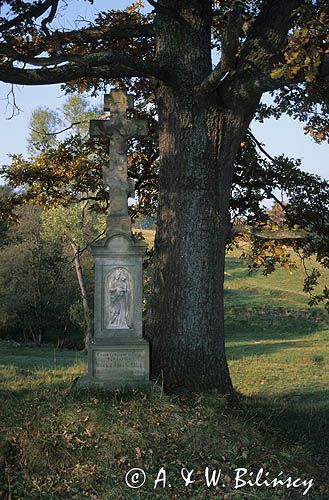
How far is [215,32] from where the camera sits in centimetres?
1158

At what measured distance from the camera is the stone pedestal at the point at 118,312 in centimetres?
827

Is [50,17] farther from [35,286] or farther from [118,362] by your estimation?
[35,286]

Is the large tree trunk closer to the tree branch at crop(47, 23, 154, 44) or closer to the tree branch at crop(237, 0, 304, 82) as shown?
the tree branch at crop(237, 0, 304, 82)

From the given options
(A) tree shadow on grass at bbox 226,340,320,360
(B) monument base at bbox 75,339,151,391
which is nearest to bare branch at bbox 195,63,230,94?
(B) monument base at bbox 75,339,151,391

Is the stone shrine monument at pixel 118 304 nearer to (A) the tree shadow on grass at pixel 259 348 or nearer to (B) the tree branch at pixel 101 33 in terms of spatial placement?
(B) the tree branch at pixel 101 33

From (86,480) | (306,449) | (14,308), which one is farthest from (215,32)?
(14,308)

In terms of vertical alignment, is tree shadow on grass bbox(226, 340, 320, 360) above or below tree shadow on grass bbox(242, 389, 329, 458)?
below

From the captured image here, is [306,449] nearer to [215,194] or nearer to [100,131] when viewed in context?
[215,194]

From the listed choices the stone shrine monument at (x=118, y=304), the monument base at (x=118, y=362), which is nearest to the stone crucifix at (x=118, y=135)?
the stone shrine monument at (x=118, y=304)

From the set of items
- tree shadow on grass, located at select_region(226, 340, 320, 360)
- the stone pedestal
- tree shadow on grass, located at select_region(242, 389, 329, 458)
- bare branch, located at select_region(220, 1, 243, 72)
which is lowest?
tree shadow on grass, located at select_region(226, 340, 320, 360)

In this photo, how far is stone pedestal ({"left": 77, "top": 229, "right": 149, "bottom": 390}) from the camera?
827cm

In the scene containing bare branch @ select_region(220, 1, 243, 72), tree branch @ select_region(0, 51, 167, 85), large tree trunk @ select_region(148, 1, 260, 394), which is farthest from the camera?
large tree trunk @ select_region(148, 1, 260, 394)

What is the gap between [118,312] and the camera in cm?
845

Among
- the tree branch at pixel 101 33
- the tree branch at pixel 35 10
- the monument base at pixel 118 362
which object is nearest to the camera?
the monument base at pixel 118 362
